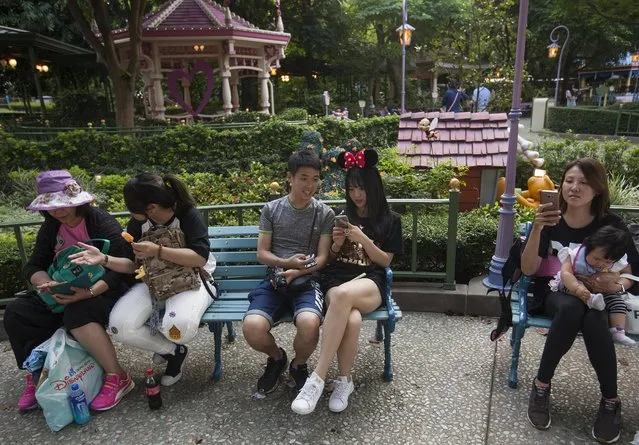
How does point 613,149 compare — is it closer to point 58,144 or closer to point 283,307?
point 283,307

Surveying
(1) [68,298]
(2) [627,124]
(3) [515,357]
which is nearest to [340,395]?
(3) [515,357]

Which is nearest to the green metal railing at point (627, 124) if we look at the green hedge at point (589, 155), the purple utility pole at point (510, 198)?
the green hedge at point (589, 155)

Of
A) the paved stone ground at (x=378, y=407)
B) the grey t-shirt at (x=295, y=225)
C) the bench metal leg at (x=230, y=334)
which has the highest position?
the grey t-shirt at (x=295, y=225)

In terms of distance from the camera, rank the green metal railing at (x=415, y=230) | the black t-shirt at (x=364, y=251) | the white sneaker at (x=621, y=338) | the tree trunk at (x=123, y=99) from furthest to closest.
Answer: the tree trunk at (x=123, y=99)
the green metal railing at (x=415, y=230)
the black t-shirt at (x=364, y=251)
the white sneaker at (x=621, y=338)

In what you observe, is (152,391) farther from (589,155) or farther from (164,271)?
(589,155)

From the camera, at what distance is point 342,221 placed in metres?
2.71

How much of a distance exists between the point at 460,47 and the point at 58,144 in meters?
9.95

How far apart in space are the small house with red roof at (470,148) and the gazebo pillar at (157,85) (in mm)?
10515

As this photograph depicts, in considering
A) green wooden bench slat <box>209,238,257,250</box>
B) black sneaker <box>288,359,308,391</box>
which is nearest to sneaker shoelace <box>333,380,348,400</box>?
black sneaker <box>288,359,308,391</box>

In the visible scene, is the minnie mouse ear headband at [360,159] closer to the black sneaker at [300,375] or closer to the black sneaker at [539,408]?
the black sneaker at [300,375]

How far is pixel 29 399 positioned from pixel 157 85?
1288cm

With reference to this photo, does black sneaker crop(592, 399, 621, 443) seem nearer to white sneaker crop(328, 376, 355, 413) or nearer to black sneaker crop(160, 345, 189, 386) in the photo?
white sneaker crop(328, 376, 355, 413)

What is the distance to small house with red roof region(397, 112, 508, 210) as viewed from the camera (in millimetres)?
5590

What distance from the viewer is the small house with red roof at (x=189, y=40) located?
43.8ft
